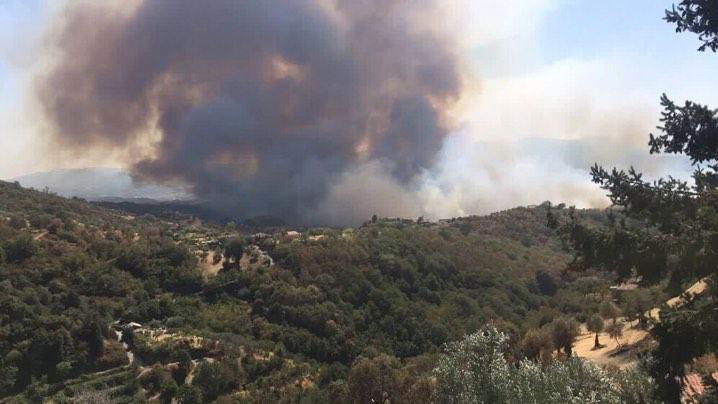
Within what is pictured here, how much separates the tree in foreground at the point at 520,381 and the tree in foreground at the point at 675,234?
569 centimetres

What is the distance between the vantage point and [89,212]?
101375 millimetres

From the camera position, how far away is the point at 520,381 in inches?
578

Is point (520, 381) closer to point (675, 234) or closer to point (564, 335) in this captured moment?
point (675, 234)

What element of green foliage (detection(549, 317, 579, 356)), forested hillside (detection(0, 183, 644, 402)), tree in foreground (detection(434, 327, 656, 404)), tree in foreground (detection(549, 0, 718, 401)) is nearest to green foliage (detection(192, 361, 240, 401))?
forested hillside (detection(0, 183, 644, 402))

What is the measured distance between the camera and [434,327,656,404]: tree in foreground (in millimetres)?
14133

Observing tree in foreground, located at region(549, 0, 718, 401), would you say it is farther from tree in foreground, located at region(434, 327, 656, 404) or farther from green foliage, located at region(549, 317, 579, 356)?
green foliage, located at region(549, 317, 579, 356)

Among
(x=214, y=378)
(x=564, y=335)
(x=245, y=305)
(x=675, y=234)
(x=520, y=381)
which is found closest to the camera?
(x=675, y=234)

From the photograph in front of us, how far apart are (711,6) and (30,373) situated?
45625 mm

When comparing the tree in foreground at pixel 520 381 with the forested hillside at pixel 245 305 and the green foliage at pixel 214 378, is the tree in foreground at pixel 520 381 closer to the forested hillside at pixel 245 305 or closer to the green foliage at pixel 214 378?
the forested hillside at pixel 245 305

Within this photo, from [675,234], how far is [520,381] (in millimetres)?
7232

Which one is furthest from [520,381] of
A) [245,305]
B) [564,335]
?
[245,305]

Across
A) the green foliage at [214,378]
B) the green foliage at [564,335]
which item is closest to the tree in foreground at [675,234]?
the green foliage at [564,335]

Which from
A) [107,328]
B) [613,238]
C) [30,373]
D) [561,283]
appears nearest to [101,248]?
[107,328]

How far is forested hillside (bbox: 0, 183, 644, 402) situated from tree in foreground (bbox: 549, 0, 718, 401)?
19098mm
